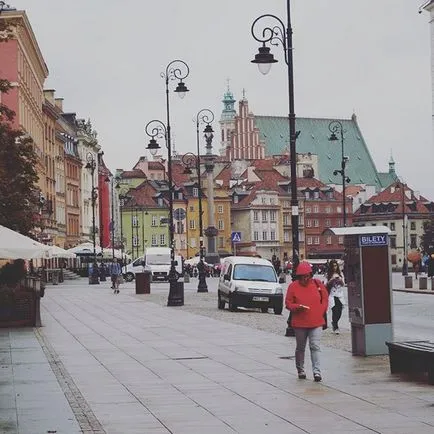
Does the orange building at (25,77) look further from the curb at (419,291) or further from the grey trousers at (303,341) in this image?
the grey trousers at (303,341)

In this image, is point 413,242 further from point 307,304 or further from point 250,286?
point 307,304

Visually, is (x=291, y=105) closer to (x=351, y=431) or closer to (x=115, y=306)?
(x=351, y=431)

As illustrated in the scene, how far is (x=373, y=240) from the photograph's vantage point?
2109 centimetres

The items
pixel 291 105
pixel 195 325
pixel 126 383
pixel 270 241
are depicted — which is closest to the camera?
pixel 126 383

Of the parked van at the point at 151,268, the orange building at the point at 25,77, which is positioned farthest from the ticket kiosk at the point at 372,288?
the parked van at the point at 151,268

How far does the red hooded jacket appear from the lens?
17.8m

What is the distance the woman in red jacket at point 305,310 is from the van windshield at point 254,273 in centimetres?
2164

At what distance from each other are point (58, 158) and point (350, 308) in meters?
102

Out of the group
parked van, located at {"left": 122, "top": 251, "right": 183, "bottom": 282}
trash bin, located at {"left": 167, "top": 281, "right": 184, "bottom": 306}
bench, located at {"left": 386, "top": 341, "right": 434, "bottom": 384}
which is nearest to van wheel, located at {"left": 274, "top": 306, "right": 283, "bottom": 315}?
trash bin, located at {"left": 167, "top": 281, "right": 184, "bottom": 306}

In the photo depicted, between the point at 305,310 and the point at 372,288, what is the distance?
11.8 ft

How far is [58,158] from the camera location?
122 metres

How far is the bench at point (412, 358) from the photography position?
16500 millimetres

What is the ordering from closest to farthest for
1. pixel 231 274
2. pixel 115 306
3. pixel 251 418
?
1. pixel 251 418
2. pixel 231 274
3. pixel 115 306

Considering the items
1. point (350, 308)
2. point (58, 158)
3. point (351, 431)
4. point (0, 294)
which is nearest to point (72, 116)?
point (58, 158)
